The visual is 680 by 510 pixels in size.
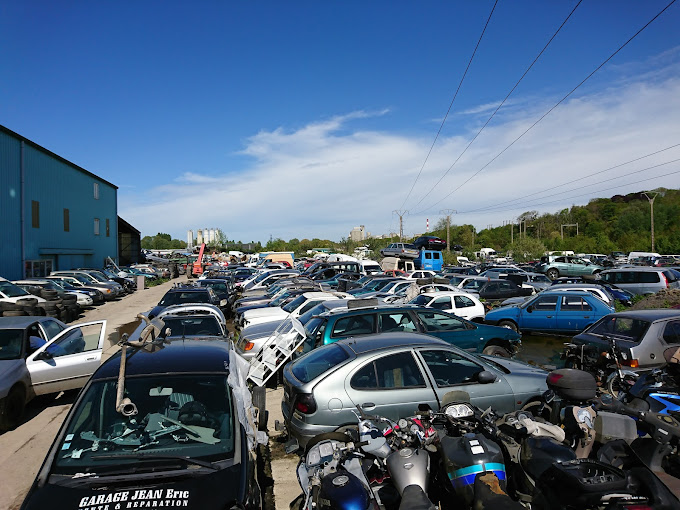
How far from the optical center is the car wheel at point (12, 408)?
23.9ft

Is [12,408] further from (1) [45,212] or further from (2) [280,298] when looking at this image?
(1) [45,212]

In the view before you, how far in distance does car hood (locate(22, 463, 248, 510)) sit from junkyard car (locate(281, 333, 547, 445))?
235cm

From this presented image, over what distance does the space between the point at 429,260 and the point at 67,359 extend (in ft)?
121

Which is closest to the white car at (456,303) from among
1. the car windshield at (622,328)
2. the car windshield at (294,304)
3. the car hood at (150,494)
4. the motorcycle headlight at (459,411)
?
the car windshield at (294,304)

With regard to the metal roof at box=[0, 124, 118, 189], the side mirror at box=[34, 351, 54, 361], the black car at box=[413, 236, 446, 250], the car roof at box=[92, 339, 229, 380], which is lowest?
the side mirror at box=[34, 351, 54, 361]

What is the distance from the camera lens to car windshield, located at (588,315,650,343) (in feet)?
28.8

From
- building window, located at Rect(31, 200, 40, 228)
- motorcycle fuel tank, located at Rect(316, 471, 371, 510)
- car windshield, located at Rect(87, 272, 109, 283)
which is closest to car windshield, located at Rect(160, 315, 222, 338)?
motorcycle fuel tank, located at Rect(316, 471, 371, 510)

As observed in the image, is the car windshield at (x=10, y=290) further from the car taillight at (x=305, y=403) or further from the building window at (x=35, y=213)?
the car taillight at (x=305, y=403)

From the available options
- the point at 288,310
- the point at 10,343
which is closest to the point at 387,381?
the point at 10,343

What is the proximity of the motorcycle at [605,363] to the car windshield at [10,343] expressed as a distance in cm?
978

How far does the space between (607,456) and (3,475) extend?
6.76m

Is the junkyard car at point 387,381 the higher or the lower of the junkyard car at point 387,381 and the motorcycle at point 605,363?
the higher

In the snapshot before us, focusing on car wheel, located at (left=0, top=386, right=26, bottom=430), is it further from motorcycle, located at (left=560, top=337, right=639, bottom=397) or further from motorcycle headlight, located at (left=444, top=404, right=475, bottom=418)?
motorcycle, located at (left=560, top=337, right=639, bottom=397)

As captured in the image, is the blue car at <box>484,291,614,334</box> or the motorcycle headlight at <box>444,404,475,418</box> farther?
the blue car at <box>484,291,614,334</box>
